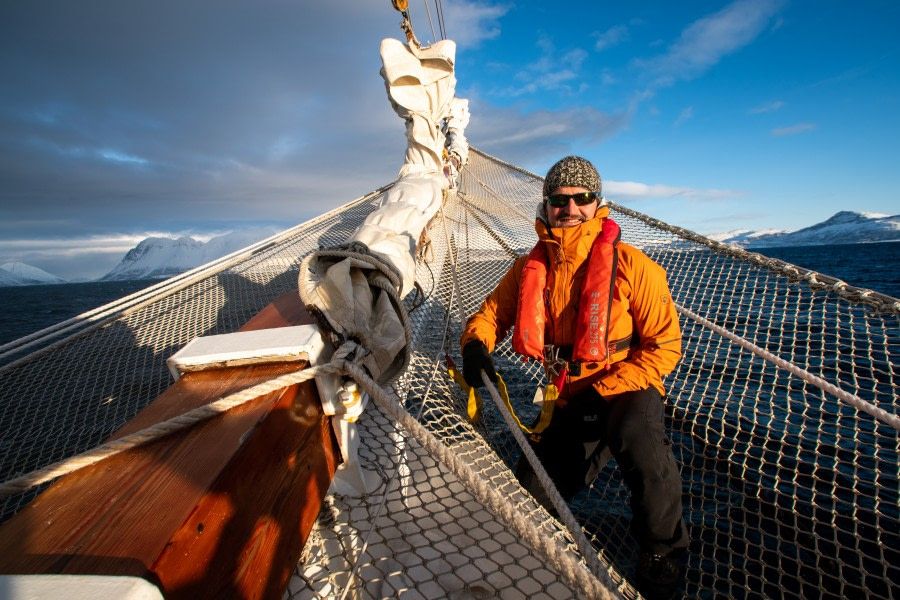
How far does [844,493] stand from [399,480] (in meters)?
3.75

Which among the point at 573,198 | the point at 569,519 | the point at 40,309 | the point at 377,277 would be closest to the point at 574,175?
the point at 573,198

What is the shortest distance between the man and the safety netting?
30cm

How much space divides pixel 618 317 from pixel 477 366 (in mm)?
730

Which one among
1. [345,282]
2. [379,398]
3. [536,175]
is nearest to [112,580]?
[379,398]

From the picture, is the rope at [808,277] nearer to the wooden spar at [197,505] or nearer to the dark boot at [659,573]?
the dark boot at [659,573]

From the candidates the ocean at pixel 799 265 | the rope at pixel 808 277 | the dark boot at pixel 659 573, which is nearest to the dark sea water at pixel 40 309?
the ocean at pixel 799 265

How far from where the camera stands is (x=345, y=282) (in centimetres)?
142

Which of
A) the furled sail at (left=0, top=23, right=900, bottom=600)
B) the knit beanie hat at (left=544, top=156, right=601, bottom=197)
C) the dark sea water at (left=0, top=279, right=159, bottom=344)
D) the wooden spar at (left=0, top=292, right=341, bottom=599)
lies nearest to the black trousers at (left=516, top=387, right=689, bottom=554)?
the furled sail at (left=0, top=23, right=900, bottom=600)

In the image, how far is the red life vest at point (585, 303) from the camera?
1951 millimetres

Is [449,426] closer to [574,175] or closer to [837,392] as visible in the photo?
[574,175]

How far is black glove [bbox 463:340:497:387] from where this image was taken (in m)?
2.06

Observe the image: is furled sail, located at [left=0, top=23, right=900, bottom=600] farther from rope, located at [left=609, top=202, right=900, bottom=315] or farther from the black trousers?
the black trousers

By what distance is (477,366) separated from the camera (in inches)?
81.7

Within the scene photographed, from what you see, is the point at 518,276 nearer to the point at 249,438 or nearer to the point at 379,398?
the point at 379,398
